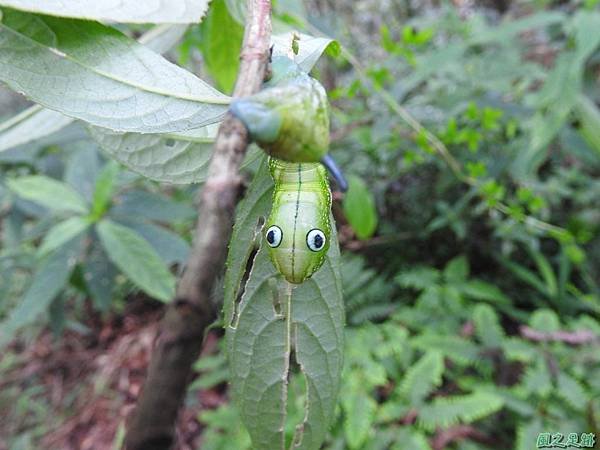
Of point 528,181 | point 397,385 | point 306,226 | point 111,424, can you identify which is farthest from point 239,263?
point 111,424

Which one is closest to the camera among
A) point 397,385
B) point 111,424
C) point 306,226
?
point 306,226

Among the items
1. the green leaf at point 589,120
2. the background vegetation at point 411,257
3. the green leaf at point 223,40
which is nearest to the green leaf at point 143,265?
the background vegetation at point 411,257

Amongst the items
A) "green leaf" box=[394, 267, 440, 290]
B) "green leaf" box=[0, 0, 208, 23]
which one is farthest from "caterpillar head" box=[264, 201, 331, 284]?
"green leaf" box=[394, 267, 440, 290]

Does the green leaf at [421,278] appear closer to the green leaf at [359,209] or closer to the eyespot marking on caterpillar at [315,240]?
the green leaf at [359,209]

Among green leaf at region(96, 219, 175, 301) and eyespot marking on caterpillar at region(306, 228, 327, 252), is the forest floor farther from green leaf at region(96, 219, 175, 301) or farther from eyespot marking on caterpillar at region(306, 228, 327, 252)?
eyespot marking on caterpillar at region(306, 228, 327, 252)

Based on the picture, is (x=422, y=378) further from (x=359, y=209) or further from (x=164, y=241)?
(x=164, y=241)

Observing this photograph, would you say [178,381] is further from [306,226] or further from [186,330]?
[306,226]
